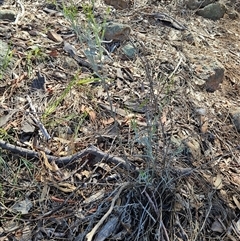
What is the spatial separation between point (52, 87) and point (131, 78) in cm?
44

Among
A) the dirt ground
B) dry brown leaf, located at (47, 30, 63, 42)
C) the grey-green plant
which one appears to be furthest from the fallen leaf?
dry brown leaf, located at (47, 30, 63, 42)

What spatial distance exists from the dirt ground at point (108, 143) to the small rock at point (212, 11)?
72cm

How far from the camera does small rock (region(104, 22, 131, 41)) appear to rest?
7.80 feet

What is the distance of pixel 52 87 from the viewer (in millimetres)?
2018

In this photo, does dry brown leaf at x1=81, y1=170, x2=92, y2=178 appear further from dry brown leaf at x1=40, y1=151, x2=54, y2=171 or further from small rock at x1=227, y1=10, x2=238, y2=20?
small rock at x1=227, y1=10, x2=238, y2=20

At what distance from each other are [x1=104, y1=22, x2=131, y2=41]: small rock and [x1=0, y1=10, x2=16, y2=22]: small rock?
0.57 metres

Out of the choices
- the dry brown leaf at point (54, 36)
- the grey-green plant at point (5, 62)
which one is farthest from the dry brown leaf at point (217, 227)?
the dry brown leaf at point (54, 36)

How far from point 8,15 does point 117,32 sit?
0.66 m

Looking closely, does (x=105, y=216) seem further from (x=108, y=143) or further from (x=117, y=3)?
(x=117, y=3)

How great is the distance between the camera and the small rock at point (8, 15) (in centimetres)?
238

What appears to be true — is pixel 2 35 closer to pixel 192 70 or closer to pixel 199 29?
pixel 192 70

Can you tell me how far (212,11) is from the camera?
3.11 metres

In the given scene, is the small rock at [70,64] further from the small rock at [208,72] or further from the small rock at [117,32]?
the small rock at [208,72]

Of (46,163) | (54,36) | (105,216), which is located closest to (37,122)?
(46,163)
